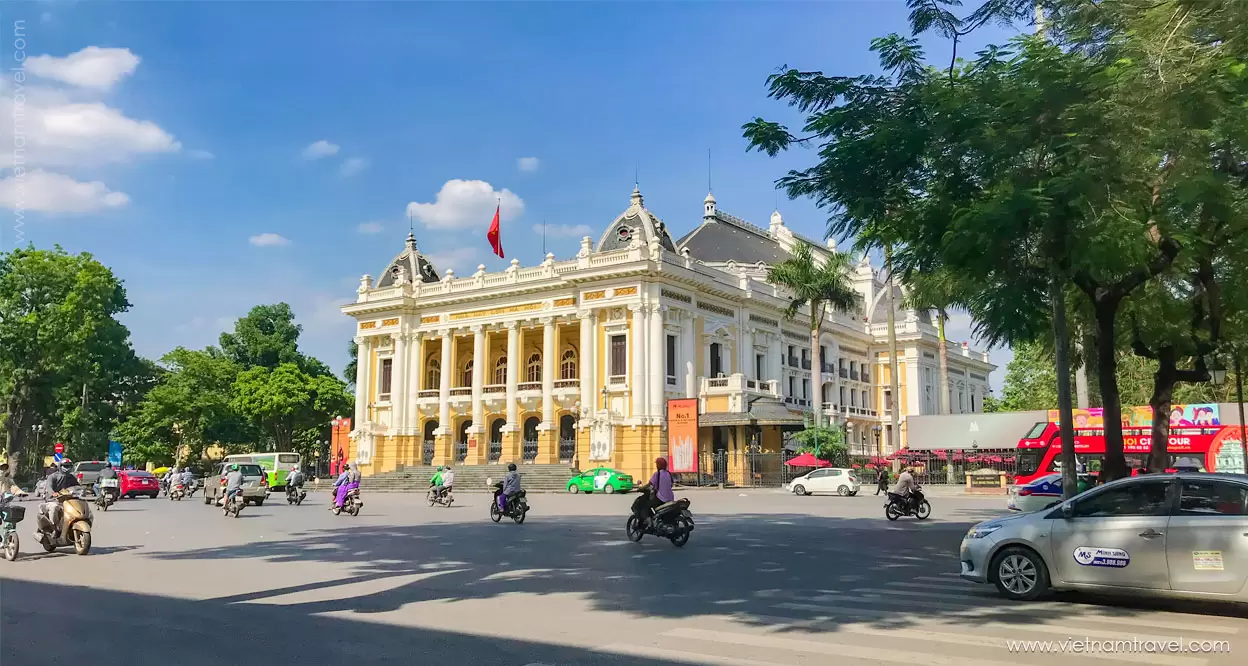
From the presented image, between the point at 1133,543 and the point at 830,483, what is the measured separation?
29.2 meters

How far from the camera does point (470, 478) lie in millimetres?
47656

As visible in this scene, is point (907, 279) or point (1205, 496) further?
point (907, 279)

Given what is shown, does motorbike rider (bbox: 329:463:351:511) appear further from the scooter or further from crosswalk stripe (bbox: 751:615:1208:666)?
crosswalk stripe (bbox: 751:615:1208:666)

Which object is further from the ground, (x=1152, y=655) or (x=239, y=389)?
(x=239, y=389)

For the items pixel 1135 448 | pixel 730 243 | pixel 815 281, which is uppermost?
pixel 730 243

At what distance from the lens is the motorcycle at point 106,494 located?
92.8 ft

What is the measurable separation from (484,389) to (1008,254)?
43889 mm

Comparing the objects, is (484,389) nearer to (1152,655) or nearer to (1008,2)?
(1008,2)

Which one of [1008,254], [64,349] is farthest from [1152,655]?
[64,349]

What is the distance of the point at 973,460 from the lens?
137 feet

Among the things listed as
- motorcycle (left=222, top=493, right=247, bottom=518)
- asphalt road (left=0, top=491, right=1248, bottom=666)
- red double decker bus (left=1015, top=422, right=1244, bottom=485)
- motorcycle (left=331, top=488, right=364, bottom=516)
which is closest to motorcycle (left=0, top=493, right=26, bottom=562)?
asphalt road (left=0, top=491, right=1248, bottom=666)

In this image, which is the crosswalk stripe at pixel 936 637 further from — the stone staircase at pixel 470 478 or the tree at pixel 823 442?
the tree at pixel 823 442

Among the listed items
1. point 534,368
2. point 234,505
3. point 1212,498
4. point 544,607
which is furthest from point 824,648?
point 534,368

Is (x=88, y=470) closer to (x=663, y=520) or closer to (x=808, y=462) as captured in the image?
(x=808, y=462)
